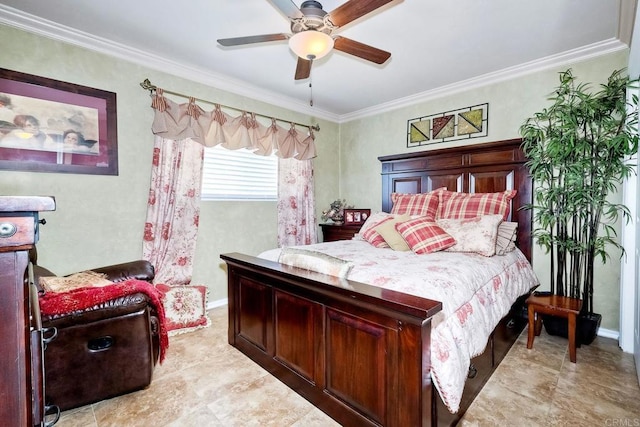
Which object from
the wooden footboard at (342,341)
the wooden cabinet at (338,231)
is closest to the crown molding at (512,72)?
the wooden cabinet at (338,231)

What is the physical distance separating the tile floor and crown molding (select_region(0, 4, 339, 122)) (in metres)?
2.67

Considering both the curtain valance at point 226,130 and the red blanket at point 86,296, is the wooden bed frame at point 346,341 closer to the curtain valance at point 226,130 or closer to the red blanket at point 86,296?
the red blanket at point 86,296

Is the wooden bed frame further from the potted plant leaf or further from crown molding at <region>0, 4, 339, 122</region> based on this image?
crown molding at <region>0, 4, 339, 122</region>

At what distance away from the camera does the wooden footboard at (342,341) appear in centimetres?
124

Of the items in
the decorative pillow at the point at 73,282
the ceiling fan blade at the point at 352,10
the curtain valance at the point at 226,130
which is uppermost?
the ceiling fan blade at the point at 352,10

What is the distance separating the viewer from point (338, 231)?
3.99 m

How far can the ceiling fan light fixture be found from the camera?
71.4 inches

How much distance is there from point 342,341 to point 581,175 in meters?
2.38

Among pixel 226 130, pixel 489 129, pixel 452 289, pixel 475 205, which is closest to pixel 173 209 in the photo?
pixel 226 130

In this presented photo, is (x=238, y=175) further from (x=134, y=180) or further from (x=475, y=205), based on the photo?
(x=475, y=205)

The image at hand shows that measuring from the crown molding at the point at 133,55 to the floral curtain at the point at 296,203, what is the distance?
0.82 meters

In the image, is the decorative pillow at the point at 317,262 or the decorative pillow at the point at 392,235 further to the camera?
the decorative pillow at the point at 392,235

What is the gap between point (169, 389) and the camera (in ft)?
6.10

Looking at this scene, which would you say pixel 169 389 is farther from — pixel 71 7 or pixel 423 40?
pixel 423 40
